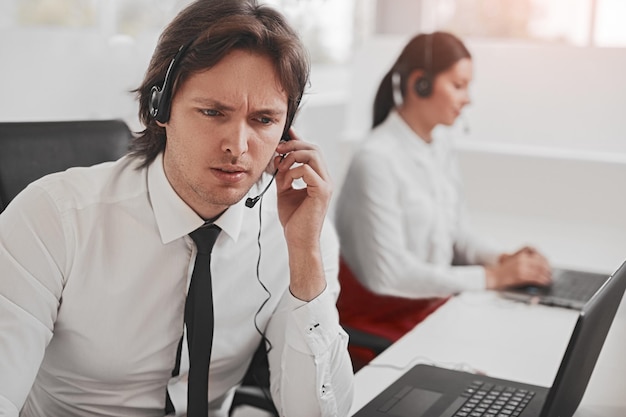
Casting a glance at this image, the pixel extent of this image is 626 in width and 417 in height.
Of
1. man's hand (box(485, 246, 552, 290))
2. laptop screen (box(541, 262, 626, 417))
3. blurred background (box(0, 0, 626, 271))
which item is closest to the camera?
laptop screen (box(541, 262, 626, 417))

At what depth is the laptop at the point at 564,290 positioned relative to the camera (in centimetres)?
224

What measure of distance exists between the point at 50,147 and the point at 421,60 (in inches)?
56.0

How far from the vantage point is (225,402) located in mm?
1633

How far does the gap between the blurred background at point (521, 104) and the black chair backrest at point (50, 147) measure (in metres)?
1.38

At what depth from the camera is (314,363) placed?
1.46 meters

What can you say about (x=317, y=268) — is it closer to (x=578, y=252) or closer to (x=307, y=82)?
(x=307, y=82)

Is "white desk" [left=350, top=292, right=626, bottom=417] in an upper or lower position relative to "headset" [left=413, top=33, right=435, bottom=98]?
lower

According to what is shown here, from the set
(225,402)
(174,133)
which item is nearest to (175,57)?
(174,133)

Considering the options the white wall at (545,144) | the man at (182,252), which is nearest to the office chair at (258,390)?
the man at (182,252)

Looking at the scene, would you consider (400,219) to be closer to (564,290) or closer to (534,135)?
(564,290)

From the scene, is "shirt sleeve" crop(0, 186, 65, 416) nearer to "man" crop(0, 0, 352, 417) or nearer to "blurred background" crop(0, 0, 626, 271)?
"man" crop(0, 0, 352, 417)

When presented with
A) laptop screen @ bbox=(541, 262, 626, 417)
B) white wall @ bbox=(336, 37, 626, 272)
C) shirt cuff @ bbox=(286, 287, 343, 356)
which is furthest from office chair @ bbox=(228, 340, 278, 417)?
white wall @ bbox=(336, 37, 626, 272)

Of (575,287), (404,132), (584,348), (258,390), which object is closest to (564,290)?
(575,287)

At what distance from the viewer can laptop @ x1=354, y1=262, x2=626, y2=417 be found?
1163mm
